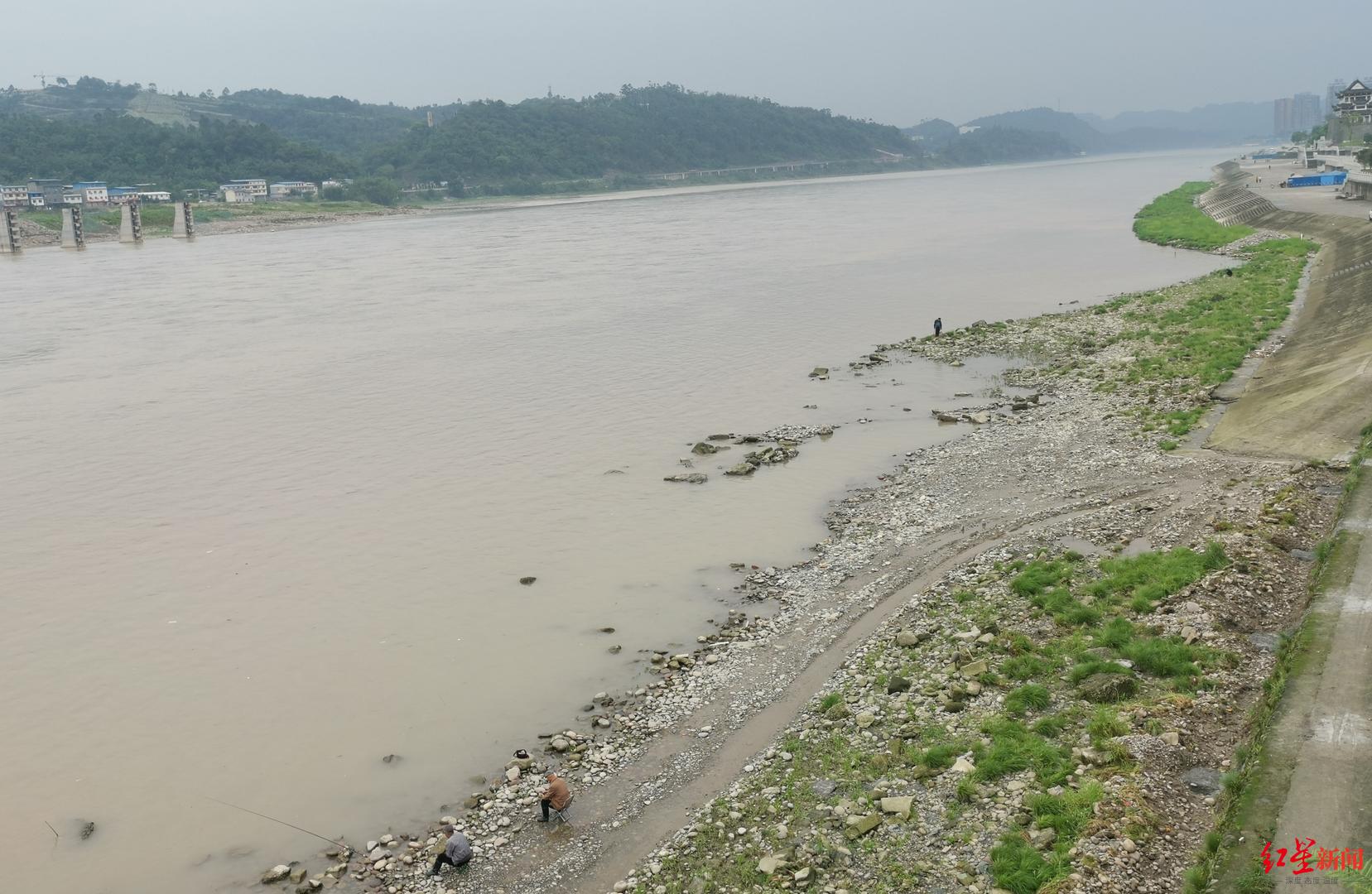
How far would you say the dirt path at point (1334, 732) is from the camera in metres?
9.62

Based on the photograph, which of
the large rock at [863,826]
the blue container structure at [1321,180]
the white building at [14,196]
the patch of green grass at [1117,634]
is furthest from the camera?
the white building at [14,196]

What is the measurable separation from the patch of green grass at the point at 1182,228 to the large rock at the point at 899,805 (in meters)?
62.9


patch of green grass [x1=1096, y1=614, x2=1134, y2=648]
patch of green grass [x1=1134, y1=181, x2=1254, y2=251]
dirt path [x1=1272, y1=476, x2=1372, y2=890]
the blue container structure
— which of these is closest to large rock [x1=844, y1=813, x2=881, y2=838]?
dirt path [x1=1272, y1=476, x2=1372, y2=890]

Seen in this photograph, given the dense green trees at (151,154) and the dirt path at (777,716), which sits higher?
the dense green trees at (151,154)

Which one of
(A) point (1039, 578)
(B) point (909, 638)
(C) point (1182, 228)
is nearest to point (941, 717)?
(B) point (909, 638)

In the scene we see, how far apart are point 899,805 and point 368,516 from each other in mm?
16869

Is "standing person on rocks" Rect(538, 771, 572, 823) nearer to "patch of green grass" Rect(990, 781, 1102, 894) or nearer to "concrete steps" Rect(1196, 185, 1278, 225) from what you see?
"patch of green grass" Rect(990, 781, 1102, 894)

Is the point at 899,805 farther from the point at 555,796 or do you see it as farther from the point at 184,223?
the point at 184,223

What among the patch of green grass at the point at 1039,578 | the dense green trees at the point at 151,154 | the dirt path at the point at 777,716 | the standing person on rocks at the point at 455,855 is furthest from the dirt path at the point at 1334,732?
the dense green trees at the point at 151,154

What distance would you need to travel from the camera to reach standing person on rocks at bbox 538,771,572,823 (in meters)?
12.5

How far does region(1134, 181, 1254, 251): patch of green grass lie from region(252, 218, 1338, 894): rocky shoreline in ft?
170

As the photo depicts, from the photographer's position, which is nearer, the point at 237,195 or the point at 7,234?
the point at 7,234

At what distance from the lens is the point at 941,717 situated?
1349 centimetres

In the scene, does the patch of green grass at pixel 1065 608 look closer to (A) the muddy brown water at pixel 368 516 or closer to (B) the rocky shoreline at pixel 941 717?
(B) the rocky shoreline at pixel 941 717
